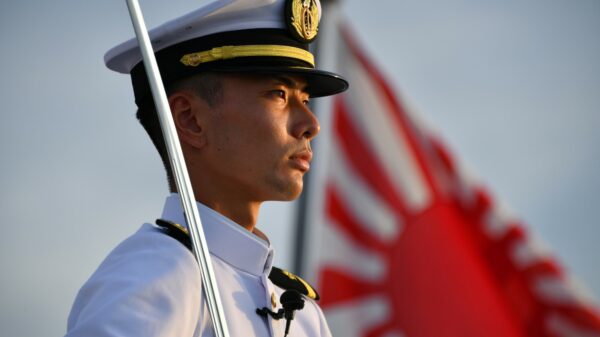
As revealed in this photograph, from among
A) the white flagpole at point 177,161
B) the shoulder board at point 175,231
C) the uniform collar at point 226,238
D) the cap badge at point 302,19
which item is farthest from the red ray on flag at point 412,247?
the white flagpole at point 177,161

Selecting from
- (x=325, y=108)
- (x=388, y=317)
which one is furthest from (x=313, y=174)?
(x=388, y=317)

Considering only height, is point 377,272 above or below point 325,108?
below

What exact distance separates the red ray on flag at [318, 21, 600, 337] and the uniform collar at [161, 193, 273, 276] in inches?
186

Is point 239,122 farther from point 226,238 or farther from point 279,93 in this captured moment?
point 226,238

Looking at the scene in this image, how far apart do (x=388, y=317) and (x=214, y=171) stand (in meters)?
5.18

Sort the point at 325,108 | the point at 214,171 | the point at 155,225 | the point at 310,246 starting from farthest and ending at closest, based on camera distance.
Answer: the point at 325,108
the point at 310,246
the point at 214,171
the point at 155,225

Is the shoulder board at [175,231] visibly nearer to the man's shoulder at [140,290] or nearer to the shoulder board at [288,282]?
the man's shoulder at [140,290]

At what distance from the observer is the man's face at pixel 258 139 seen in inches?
120

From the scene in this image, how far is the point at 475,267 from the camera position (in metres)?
8.44

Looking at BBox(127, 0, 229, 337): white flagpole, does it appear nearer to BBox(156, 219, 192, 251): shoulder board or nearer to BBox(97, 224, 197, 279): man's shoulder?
BBox(97, 224, 197, 279): man's shoulder

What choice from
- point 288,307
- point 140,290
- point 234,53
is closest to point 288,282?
point 288,307

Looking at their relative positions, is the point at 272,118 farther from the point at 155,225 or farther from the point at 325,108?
the point at 325,108

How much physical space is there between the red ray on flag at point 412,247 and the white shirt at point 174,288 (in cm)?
476

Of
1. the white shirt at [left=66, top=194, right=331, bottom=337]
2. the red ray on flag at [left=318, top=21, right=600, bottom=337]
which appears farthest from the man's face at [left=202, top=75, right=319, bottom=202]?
the red ray on flag at [left=318, top=21, right=600, bottom=337]
